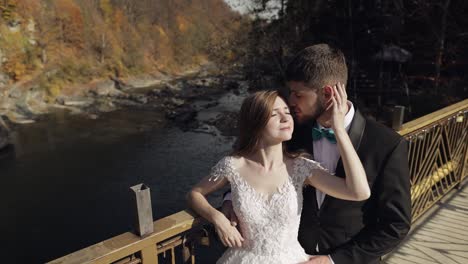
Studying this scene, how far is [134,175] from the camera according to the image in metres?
13.8

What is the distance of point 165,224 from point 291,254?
1.94 feet

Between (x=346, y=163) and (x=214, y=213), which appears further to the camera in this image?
(x=214, y=213)

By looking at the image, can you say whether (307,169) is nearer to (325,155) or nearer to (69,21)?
(325,155)

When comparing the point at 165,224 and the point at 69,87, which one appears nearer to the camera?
the point at 165,224

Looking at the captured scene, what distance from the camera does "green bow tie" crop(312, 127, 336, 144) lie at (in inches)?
67.4

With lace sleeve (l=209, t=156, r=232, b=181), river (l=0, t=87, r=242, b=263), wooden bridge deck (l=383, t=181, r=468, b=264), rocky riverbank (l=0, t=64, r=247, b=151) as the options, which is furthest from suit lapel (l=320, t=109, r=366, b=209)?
rocky riverbank (l=0, t=64, r=247, b=151)

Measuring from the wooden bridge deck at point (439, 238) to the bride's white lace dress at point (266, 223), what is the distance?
1.81 metres

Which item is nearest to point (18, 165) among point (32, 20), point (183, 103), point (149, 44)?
point (183, 103)

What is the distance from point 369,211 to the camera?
5.71 ft

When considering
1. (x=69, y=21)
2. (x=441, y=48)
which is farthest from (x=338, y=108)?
(x=69, y=21)

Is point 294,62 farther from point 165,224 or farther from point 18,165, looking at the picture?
point 18,165

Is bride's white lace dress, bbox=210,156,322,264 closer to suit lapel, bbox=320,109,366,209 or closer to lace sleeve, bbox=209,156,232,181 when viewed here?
lace sleeve, bbox=209,156,232,181

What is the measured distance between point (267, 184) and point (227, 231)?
28 cm

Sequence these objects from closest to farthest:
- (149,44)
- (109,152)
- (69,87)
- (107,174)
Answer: (107,174), (109,152), (69,87), (149,44)
